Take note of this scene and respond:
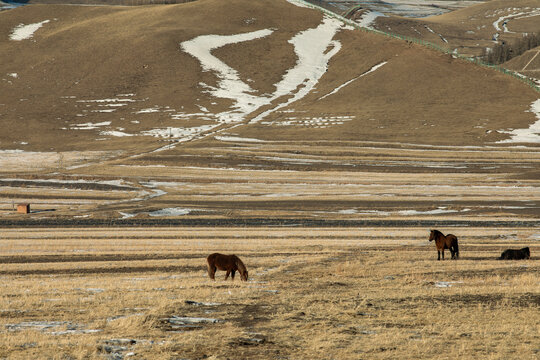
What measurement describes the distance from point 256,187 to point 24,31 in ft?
416

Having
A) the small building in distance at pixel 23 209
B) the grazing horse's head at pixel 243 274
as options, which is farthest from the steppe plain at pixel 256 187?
the small building in distance at pixel 23 209

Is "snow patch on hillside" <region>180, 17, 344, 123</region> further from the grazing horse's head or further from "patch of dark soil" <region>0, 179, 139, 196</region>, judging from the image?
the grazing horse's head

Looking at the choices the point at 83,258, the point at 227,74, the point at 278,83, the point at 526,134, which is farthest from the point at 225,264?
the point at 227,74

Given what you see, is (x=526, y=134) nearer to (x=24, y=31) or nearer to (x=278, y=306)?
(x=278, y=306)

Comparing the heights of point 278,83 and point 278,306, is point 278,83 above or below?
above

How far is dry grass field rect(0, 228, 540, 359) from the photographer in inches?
574

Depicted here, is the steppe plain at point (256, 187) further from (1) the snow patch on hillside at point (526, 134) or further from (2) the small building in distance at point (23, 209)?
(2) the small building in distance at point (23, 209)

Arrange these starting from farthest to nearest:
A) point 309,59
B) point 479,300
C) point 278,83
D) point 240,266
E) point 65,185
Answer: point 309,59 → point 278,83 → point 65,185 → point 240,266 → point 479,300

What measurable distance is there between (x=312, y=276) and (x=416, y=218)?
30293mm

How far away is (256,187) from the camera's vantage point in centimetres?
7650

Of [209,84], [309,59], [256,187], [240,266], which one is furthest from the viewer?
[309,59]

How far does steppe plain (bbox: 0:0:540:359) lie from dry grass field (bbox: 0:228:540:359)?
0.11 metres

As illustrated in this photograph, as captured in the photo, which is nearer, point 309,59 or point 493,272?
point 493,272

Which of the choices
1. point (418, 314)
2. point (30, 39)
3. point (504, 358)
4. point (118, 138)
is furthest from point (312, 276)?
point (30, 39)
